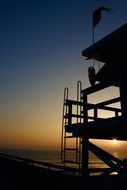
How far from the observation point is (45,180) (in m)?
11.0

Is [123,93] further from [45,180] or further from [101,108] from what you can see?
[45,180]

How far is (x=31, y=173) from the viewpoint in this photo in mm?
12258

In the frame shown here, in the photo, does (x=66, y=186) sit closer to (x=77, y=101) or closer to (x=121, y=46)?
(x=77, y=101)

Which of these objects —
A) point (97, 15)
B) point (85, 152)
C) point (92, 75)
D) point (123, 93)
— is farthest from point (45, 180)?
point (97, 15)

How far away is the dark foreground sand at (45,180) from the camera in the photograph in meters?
8.98

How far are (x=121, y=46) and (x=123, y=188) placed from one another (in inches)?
202

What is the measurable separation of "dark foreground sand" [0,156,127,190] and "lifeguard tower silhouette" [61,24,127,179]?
1.32ft

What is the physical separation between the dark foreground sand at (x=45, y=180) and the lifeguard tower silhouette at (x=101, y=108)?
0.40 meters

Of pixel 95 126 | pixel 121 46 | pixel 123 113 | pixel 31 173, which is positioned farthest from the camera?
pixel 31 173

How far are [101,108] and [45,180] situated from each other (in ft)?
13.3

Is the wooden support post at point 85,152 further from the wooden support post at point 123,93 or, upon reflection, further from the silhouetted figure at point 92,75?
the wooden support post at point 123,93

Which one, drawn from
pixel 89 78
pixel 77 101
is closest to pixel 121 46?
pixel 89 78

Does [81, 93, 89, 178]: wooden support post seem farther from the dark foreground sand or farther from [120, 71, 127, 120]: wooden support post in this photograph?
[120, 71, 127, 120]: wooden support post

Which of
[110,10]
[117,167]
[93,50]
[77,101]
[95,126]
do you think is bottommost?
[117,167]
